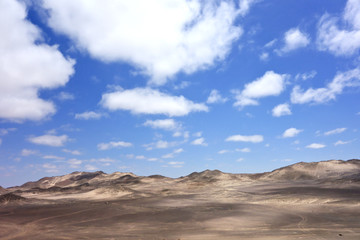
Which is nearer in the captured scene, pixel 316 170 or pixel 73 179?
pixel 316 170

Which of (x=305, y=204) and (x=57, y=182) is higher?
(x=57, y=182)

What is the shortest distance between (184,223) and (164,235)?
13.4 feet

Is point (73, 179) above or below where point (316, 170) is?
above

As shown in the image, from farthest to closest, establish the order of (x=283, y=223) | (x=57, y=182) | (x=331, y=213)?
(x=57, y=182)
(x=331, y=213)
(x=283, y=223)

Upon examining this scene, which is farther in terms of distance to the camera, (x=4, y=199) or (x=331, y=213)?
(x=4, y=199)

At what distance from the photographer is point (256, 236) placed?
13.4 meters

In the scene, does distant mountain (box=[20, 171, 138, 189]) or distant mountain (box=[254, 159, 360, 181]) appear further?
distant mountain (box=[20, 171, 138, 189])

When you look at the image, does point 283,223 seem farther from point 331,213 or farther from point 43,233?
point 43,233

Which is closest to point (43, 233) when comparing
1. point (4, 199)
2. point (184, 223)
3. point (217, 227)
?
point (184, 223)

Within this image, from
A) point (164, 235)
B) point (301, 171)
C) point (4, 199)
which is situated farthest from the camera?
point (301, 171)

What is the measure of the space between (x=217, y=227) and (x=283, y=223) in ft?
14.5

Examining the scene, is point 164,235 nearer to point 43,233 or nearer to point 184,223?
point 184,223

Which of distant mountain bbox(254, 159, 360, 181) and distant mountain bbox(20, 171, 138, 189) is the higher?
distant mountain bbox(20, 171, 138, 189)

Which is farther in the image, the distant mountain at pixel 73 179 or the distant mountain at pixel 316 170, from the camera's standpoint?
the distant mountain at pixel 73 179
